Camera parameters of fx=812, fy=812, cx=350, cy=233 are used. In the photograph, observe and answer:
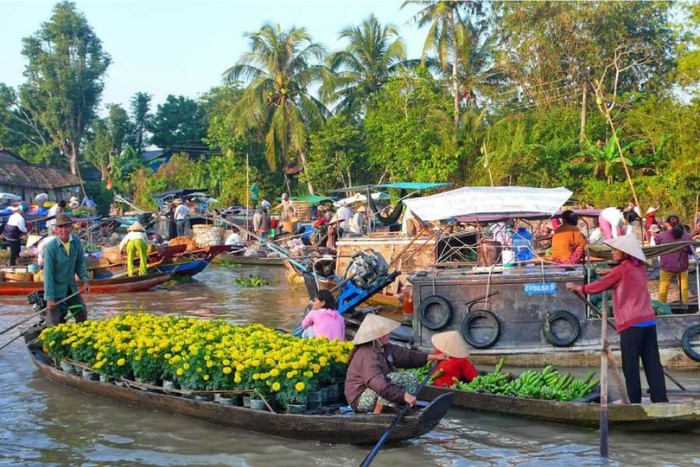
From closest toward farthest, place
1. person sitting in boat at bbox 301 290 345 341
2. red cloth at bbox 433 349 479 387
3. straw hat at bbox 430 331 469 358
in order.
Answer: straw hat at bbox 430 331 469 358 < red cloth at bbox 433 349 479 387 < person sitting in boat at bbox 301 290 345 341

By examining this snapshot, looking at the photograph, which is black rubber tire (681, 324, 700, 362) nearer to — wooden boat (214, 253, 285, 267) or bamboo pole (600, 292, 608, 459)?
bamboo pole (600, 292, 608, 459)

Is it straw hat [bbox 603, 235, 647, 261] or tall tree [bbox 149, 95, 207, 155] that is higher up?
tall tree [bbox 149, 95, 207, 155]

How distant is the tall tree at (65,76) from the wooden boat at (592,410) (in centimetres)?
4296

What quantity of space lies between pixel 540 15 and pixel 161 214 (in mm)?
13975

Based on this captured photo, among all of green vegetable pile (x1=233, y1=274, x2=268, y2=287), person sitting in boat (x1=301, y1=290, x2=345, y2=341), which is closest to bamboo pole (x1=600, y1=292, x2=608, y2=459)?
person sitting in boat (x1=301, y1=290, x2=345, y2=341)

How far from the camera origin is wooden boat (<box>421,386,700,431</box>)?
6.32 m

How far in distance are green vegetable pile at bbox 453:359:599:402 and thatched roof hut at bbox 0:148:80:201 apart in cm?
3035

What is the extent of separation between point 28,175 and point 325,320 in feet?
105

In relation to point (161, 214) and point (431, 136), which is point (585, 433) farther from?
point (431, 136)

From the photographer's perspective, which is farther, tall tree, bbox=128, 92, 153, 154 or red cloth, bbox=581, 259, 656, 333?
tall tree, bbox=128, 92, 153, 154

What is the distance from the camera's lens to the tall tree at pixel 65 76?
46.0 meters

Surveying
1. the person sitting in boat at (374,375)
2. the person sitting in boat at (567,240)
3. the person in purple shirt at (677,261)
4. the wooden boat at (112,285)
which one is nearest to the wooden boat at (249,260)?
the wooden boat at (112,285)

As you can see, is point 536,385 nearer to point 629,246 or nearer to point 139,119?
point 629,246

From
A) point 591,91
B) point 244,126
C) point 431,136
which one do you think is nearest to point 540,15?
point 591,91
